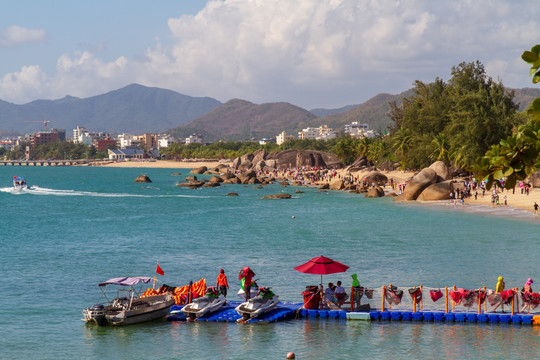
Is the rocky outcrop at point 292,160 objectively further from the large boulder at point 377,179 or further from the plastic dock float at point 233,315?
the plastic dock float at point 233,315

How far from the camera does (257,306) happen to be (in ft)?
80.8

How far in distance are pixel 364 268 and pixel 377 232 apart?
16.2 metres

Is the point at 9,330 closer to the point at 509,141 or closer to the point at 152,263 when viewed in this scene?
the point at 152,263

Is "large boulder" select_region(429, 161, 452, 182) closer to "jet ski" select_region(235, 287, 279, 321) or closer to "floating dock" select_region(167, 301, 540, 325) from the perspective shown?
"floating dock" select_region(167, 301, 540, 325)

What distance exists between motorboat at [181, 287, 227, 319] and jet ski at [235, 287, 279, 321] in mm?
1030

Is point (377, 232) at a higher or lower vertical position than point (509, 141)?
lower

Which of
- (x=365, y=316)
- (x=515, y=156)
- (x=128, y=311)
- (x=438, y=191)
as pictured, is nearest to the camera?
(x=515, y=156)

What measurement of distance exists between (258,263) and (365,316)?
46.8 ft

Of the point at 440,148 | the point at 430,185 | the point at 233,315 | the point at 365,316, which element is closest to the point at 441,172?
the point at 430,185

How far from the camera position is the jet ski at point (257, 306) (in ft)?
80.2

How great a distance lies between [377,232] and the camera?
168ft

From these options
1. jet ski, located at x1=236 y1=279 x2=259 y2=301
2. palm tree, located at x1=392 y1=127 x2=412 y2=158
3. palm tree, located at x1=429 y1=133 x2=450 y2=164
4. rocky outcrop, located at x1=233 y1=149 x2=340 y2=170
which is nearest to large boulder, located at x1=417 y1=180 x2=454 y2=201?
palm tree, located at x1=429 y1=133 x2=450 y2=164

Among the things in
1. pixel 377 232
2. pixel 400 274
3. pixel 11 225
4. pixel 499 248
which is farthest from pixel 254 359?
pixel 11 225

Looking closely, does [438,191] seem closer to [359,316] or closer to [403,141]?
[403,141]
